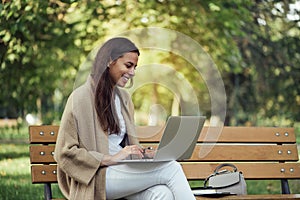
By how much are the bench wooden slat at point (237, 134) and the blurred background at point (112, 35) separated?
1757mm

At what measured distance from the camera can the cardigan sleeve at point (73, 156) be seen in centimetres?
414

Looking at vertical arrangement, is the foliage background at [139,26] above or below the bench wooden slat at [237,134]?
below

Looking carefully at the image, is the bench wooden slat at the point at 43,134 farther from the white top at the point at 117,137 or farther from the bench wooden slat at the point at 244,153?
the bench wooden slat at the point at 244,153

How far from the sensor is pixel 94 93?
14.1 ft

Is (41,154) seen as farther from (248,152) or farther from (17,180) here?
(17,180)

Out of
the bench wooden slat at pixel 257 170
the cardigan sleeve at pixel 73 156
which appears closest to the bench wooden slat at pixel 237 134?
the bench wooden slat at pixel 257 170

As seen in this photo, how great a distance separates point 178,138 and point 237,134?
1257 millimetres

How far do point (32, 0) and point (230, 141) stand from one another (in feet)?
9.38

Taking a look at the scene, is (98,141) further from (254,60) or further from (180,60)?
(254,60)

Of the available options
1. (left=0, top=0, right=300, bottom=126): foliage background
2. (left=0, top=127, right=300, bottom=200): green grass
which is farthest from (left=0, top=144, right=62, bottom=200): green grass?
(left=0, top=0, right=300, bottom=126): foliage background

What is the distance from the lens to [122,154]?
412 centimetres

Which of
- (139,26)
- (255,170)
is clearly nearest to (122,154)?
(255,170)

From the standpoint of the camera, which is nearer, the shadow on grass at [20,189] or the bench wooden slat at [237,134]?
the bench wooden slat at [237,134]

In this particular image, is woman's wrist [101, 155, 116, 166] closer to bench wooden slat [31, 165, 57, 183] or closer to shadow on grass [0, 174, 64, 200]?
bench wooden slat [31, 165, 57, 183]
